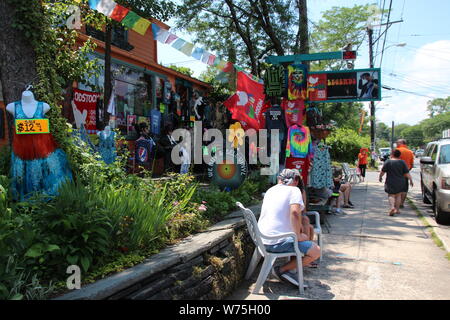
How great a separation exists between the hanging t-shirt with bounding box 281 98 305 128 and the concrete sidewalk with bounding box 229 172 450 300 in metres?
2.47

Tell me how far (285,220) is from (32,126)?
10.0 ft

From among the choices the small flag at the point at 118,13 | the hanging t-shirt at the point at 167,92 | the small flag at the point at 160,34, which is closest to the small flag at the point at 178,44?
the small flag at the point at 160,34

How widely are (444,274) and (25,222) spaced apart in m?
4.99

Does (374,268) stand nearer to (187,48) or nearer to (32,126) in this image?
(32,126)

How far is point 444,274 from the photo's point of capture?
488 cm

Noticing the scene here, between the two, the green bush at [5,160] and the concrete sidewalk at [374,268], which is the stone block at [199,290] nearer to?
the concrete sidewalk at [374,268]

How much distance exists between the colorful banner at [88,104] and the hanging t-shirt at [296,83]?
454 cm

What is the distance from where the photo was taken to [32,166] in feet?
13.9

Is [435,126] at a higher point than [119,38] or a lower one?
higher

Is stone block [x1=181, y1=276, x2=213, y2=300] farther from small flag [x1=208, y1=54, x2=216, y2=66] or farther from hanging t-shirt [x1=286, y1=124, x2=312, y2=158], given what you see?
small flag [x1=208, y1=54, x2=216, y2=66]

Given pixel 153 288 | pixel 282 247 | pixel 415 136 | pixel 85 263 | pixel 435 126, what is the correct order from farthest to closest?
pixel 415 136 < pixel 435 126 < pixel 282 247 < pixel 153 288 < pixel 85 263

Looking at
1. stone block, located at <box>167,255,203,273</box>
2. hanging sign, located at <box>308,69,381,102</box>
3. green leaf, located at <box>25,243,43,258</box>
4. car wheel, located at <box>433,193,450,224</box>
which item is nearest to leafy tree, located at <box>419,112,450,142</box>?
hanging sign, located at <box>308,69,381,102</box>

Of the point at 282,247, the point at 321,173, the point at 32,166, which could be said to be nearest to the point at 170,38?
the point at 32,166

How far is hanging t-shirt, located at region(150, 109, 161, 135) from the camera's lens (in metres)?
11.1
